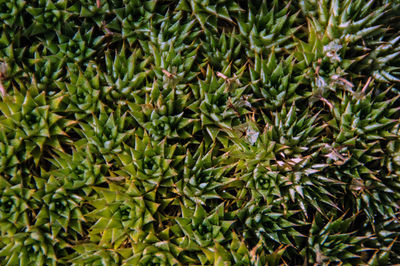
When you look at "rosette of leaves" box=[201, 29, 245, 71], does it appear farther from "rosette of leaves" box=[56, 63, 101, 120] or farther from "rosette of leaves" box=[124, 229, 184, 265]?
"rosette of leaves" box=[124, 229, 184, 265]

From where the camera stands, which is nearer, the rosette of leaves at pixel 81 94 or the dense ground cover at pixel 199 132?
the dense ground cover at pixel 199 132

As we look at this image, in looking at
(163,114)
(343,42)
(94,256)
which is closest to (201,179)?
(163,114)

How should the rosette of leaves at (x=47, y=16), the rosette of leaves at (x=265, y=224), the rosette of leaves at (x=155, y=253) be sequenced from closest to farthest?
the rosette of leaves at (x=155, y=253), the rosette of leaves at (x=265, y=224), the rosette of leaves at (x=47, y=16)

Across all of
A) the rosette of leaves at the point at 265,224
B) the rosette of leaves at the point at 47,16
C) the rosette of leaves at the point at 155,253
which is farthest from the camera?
the rosette of leaves at the point at 47,16

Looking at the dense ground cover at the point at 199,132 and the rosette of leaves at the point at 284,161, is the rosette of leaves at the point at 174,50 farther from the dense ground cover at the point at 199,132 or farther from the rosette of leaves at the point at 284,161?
the rosette of leaves at the point at 284,161

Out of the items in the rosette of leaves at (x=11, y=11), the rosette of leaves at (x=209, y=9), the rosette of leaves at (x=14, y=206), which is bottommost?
the rosette of leaves at (x=14, y=206)

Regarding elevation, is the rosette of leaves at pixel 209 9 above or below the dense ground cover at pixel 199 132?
above

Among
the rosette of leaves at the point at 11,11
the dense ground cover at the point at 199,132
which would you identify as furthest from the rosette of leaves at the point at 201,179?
the rosette of leaves at the point at 11,11
